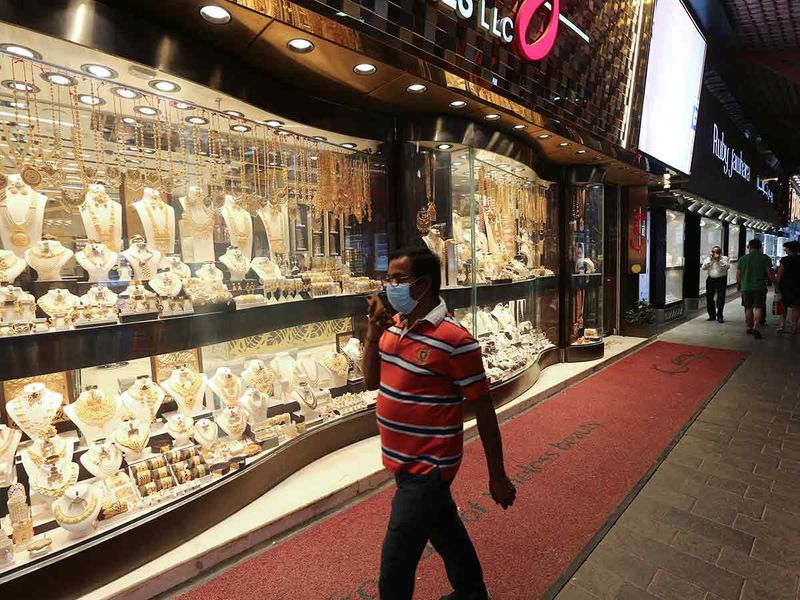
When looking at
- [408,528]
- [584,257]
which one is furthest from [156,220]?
[584,257]

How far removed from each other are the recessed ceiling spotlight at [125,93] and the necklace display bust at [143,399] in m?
1.57

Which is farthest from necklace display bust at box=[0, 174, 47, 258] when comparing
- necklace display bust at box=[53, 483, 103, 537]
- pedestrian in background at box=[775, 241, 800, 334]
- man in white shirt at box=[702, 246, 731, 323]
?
man in white shirt at box=[702, 246, 731, 323]

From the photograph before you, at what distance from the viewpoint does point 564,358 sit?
5.67 metres

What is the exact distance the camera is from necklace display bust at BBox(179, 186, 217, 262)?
274 centimetres

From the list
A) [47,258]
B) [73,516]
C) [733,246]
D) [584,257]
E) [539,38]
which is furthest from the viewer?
[733,246]

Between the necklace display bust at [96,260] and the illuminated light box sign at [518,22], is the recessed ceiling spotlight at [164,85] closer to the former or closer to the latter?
the necklace display bust at [96,260]

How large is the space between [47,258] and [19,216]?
0.22 metres

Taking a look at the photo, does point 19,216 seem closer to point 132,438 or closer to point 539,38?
point 132,438

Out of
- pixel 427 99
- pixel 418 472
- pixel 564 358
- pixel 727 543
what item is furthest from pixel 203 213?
pixel 564 358

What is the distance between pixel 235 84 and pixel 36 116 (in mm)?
983

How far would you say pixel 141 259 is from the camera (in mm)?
2434

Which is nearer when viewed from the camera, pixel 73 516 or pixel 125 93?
pixel 73 516

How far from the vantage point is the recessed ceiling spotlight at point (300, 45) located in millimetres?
2240

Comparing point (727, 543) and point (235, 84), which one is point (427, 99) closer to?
point (235, 84)
